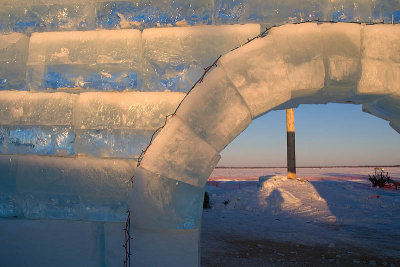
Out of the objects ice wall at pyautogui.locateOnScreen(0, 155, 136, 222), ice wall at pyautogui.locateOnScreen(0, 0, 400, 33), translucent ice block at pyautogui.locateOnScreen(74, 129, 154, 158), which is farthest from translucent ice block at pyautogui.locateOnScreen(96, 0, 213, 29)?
ice wall at pyautogui.locateOnScreen(0, 155, 136, 222)

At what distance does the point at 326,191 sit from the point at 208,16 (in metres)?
10.0

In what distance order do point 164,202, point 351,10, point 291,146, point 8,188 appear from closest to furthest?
point 164,202, point 351,10, point 8,188, point 291,146

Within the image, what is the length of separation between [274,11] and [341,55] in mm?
520

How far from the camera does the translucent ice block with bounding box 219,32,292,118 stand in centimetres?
200

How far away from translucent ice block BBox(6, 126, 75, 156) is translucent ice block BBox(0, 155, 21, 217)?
0.09 m

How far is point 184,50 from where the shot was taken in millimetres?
2225

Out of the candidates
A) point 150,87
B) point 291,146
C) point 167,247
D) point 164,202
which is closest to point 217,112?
point 150,87

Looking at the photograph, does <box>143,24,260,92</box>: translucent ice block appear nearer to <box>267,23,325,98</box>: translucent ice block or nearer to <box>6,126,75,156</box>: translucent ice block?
<box>267,23,325,98</box>: translucent ice block

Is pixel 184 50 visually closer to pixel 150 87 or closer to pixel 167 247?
pixel 150 87

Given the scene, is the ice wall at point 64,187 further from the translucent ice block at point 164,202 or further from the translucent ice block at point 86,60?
the translucent ice block at point 86,60

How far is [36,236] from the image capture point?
7.27 ft

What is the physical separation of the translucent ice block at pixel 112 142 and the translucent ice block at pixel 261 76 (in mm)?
655

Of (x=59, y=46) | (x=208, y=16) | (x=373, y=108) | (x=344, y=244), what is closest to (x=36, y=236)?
(x=59, y=46)

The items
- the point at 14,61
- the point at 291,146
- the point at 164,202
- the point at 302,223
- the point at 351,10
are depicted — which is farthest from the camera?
the point at 291,146
